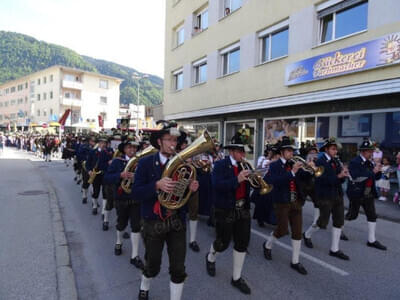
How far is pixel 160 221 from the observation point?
3115 mm

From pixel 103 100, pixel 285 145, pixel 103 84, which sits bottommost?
pixel 285 145

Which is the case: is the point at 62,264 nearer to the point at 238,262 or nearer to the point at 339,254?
the point at 238,262

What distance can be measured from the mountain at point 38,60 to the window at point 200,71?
7840 cm

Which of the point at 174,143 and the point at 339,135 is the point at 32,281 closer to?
the point at 174,143

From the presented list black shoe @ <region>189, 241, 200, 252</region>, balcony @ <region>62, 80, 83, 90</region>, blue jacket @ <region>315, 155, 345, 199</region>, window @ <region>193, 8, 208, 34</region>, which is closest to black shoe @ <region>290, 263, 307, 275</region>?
blue jacket @ <region>315, 155, 345, 199</region>

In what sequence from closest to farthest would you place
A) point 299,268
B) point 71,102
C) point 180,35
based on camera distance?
point 299,268
point 180,35
point 71,102

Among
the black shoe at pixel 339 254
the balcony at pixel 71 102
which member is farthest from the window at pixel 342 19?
the balcony at pixel 71 102

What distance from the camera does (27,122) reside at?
61.6 meters

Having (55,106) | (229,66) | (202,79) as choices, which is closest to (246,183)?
(229,66)

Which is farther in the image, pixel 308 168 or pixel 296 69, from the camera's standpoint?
pixel 296 69

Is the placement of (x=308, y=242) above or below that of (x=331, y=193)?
below

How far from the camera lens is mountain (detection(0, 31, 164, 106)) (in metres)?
103

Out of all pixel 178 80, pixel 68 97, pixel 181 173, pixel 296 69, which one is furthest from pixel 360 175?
pixel 68 97

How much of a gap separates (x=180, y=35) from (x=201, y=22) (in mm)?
2965
